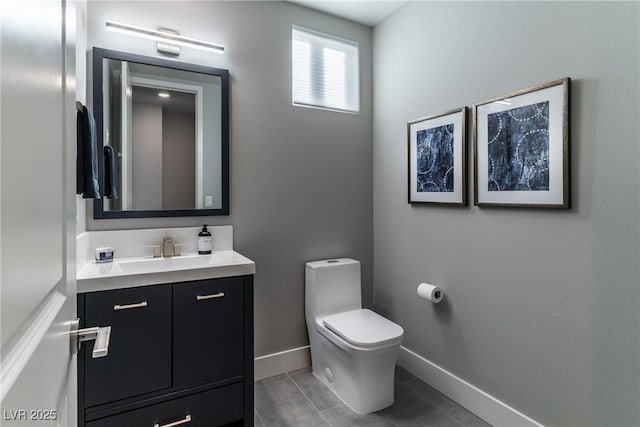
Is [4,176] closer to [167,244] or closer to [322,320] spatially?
[167,244]

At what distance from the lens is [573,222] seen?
1.53m

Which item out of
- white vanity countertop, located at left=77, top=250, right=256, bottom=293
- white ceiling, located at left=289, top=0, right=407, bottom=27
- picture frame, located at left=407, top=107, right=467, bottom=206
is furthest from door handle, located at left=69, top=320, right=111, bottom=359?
white ceiling, located at left=289, top=0, right=407, bottom=27

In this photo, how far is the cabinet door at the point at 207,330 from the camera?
Result: 1.63m

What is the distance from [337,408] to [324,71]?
2.34m

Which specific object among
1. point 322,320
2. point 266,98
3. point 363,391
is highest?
point 266,98

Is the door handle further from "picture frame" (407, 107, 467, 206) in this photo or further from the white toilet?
"picture frame" (407, 107, 467, 206)

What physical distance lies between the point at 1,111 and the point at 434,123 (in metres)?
2.21

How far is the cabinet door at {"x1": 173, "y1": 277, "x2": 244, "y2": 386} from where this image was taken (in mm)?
1631

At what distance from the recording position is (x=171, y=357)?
1.62 metres

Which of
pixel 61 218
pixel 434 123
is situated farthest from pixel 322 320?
pixel 61 218

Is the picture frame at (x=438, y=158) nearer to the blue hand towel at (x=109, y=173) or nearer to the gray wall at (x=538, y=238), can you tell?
the gray wall at (x=538, y=238)

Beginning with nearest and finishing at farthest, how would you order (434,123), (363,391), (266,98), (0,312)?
1. (0,312)
2. (363,391)
3. (434,123)
4. (266,98)

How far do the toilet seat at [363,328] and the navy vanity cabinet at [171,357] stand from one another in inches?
21.4

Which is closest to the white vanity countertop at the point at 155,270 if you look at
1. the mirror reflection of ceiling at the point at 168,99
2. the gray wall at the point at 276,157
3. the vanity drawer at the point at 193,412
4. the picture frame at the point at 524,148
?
the gray wall at the point at 276,157
